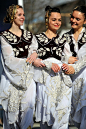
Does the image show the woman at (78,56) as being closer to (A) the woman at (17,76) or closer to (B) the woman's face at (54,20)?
(B) the woman's face at (54,20)

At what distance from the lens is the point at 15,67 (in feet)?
12.2

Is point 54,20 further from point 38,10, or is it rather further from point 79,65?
point 38,10

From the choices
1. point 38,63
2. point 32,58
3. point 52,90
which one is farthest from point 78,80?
point 32,58

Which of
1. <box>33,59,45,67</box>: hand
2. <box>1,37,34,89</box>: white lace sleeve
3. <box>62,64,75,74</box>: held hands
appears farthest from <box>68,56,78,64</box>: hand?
<box>1,37,34,89</box>: white lace sleeve

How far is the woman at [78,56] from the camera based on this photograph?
12.4ft

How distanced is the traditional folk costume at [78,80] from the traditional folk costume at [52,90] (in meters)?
0.12

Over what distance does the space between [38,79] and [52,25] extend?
88cm

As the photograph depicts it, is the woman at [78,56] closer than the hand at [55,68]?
No

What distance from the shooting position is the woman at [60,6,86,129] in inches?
149

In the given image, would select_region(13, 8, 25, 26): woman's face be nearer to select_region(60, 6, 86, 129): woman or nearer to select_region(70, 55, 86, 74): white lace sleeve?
select_region(60, 6, 86, 129): woman

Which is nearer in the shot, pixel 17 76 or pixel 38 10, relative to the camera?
pixel 17 76

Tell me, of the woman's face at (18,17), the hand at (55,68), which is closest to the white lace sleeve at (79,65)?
the hand at (55,68)

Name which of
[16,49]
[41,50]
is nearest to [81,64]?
[41,50]

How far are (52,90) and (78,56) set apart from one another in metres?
0.70
